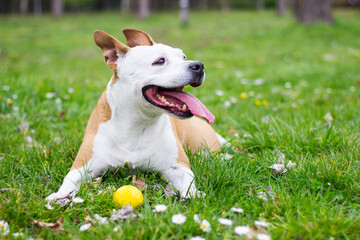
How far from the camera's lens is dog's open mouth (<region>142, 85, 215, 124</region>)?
7.86ft

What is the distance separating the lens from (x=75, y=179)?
98.7 inches

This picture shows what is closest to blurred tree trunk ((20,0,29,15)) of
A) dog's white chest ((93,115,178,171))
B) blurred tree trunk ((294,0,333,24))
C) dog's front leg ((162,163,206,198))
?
blurred tree trunk ((294,0,333,24))

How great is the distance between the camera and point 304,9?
37.2ft

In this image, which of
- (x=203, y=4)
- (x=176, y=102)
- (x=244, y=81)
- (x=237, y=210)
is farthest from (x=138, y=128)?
(x=203, y=4)

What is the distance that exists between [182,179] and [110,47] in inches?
45.7

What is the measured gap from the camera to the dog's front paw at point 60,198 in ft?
7.31

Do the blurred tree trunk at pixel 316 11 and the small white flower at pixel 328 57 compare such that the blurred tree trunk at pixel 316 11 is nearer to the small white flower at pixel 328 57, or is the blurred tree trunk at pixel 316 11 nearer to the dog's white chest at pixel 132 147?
the small white flower at pixel 328 57

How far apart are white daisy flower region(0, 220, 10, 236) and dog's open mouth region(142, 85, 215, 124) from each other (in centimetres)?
117

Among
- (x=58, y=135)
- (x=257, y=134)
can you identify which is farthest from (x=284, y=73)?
(x=58, y=135)

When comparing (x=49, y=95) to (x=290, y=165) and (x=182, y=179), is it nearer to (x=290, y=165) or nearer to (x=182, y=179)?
(x=182, y=179)

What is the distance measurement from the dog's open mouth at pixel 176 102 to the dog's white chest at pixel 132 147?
0.94 feet

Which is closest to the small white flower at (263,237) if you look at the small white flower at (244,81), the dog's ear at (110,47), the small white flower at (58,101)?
the dog's ear at (110,47)

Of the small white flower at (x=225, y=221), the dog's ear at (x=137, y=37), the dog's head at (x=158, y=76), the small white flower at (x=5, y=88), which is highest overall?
the dog's ear at (x=137, y=37)

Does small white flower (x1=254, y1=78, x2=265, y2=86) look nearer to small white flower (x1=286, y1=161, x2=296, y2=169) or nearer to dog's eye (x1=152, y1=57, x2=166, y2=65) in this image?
small white flower (x1=286, y1=161, x2=296, y2=169)
